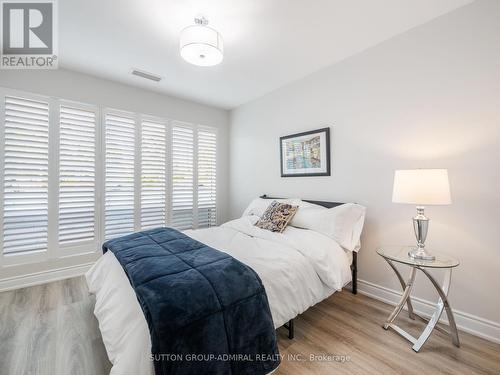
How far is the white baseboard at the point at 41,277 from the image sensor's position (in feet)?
8.25

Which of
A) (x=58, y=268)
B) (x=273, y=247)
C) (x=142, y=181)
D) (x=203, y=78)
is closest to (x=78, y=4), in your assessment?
(x=203, y=78)

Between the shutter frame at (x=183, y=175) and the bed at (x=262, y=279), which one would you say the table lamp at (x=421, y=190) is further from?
the shutter frame at (x=183, y=175)

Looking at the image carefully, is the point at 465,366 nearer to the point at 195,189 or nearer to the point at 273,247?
the point at 273,247

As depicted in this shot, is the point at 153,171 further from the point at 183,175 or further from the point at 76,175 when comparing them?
the point at 76,175

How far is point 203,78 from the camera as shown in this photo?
3.10m

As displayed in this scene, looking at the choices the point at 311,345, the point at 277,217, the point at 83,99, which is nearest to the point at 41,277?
the point at 83,99

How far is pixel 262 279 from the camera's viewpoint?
1.54 meters

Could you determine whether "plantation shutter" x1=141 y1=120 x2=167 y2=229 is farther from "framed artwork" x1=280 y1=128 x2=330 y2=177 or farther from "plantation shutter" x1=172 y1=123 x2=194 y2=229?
"framed artwork" x1=280 y1=128 x2=330 y2=177

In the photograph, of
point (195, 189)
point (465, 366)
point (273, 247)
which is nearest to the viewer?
point (465, 366)

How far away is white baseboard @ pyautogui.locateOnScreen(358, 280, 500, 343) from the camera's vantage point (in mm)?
1750

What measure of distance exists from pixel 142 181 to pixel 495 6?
4105mm

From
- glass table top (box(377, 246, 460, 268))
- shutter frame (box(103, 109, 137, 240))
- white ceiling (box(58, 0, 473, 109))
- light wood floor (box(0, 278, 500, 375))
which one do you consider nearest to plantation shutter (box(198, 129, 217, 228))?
shutter frame (box(103, 109, 137, 240))

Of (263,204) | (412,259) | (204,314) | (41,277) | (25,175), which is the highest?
(25,175)

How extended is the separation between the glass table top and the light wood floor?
629mm
